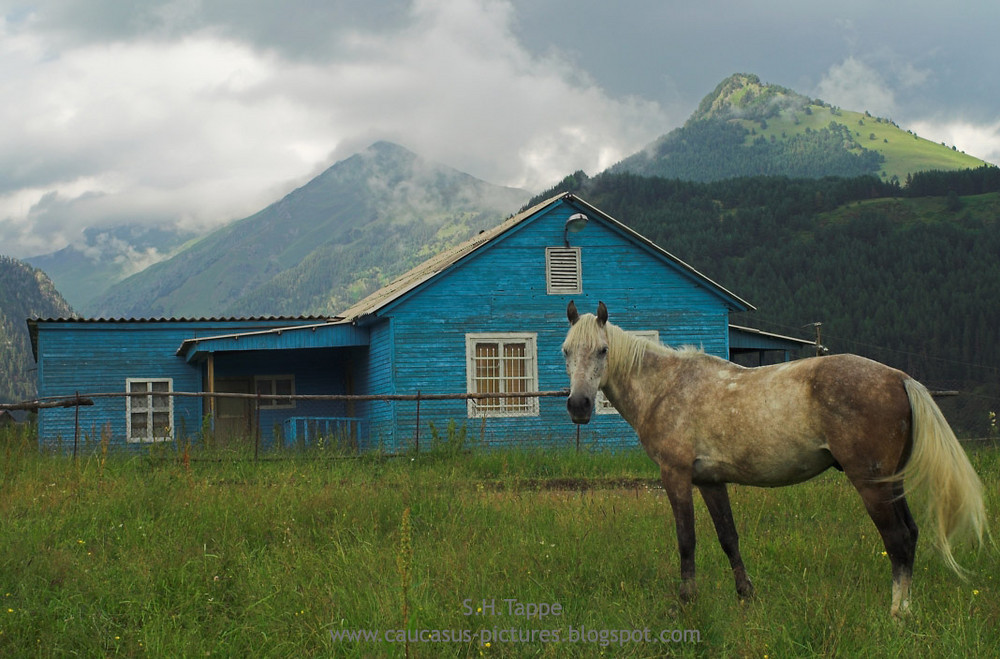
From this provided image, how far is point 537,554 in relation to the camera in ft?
22.4

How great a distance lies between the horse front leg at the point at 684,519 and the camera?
19.3 feet

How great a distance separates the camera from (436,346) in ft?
63.9

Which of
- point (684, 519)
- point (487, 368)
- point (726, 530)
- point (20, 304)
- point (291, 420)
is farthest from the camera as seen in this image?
point (20, 304)

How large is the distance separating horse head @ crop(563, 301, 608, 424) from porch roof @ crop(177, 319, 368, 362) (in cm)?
1324

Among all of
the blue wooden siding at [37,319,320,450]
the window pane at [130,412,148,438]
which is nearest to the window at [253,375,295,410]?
the blue wooden siding at [37,319,320,450]

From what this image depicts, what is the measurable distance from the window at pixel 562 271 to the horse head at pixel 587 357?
13733 millimetres

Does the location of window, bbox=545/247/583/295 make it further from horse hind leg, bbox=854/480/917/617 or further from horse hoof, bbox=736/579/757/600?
horse hind leg, bbox=854/480/917/617

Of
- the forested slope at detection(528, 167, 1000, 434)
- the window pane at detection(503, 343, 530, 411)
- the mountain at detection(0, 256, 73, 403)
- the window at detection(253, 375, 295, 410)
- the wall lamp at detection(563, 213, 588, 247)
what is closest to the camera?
the window pane at detection(503, 343, 530, 411)

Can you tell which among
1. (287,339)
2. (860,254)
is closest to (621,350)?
(287,339)

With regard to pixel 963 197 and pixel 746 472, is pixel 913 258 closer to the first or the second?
pixel 963 197

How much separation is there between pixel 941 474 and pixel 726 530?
141 cm

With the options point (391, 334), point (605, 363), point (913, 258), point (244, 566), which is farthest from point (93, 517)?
point (913, 258)

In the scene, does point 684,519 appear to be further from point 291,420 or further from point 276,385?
point 276,385

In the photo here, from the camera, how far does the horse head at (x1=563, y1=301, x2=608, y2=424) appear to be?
20.7ft
